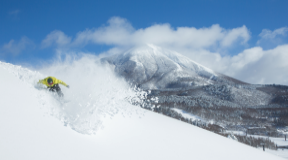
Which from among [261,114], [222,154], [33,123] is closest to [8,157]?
[33,123]

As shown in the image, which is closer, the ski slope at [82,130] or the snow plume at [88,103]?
the ski slope at [82,130]

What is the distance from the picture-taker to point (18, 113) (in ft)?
20.8

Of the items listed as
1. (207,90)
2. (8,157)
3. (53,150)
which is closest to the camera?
(8,157)

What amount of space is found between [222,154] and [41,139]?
33.7 feet

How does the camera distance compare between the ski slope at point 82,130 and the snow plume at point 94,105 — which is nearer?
the ski slope at point 82,130

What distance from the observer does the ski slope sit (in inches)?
213

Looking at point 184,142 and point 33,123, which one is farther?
point 184,142

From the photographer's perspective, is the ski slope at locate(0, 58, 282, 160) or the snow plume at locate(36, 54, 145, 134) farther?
the snow plume at locate(36, 54, 145, 134)

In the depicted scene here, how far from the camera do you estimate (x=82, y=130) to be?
7254 mm

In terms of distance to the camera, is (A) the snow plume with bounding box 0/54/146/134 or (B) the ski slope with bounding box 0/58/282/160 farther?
(A) the snow plume with bounding box 0/54/146/134

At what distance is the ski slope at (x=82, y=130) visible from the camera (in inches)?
213

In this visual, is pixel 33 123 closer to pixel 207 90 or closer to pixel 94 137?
pixel 94 137

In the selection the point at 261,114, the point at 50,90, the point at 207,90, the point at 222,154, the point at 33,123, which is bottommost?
the point at 222,154

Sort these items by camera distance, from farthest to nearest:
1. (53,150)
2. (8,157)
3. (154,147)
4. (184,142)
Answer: (184,142) < (154,147) < (53,150) < (8,157)
